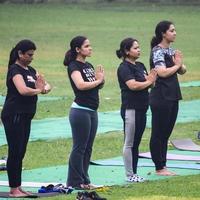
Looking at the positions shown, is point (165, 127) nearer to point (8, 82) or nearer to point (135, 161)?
point (135, 161)

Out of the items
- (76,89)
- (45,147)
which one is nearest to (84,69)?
(76,89)

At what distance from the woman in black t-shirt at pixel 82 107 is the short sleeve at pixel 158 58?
44.7 inches

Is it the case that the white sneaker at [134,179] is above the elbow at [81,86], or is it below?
below

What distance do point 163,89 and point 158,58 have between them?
0.39 m

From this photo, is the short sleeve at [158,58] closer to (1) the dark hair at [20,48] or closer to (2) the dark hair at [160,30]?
(2) the dark hair at [160,30]

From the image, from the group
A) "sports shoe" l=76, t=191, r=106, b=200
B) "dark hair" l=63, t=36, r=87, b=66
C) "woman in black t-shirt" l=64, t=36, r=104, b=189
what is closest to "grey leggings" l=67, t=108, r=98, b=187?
"woman in black t-shirt" l=64, t=36, r=104, b=189

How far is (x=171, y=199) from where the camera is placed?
36.7ft

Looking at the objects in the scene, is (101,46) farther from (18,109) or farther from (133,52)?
(18,109)

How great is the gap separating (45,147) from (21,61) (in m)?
4.33

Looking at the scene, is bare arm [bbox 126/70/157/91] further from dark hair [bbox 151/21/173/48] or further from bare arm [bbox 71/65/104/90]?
dark hair [bbox 151/21/173/48]

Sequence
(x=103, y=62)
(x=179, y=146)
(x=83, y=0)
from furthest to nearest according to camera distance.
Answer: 1. (x=83, y=0)
2. (x=103, y=62)
3. (x=179, y=146)

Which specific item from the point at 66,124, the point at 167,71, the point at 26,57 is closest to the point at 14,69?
the point at 26,57

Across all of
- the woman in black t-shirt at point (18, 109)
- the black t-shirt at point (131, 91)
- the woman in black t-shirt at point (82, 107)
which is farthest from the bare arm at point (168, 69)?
the woman in black t-shirt at point (18, 109)

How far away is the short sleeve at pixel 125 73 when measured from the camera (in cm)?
1253
